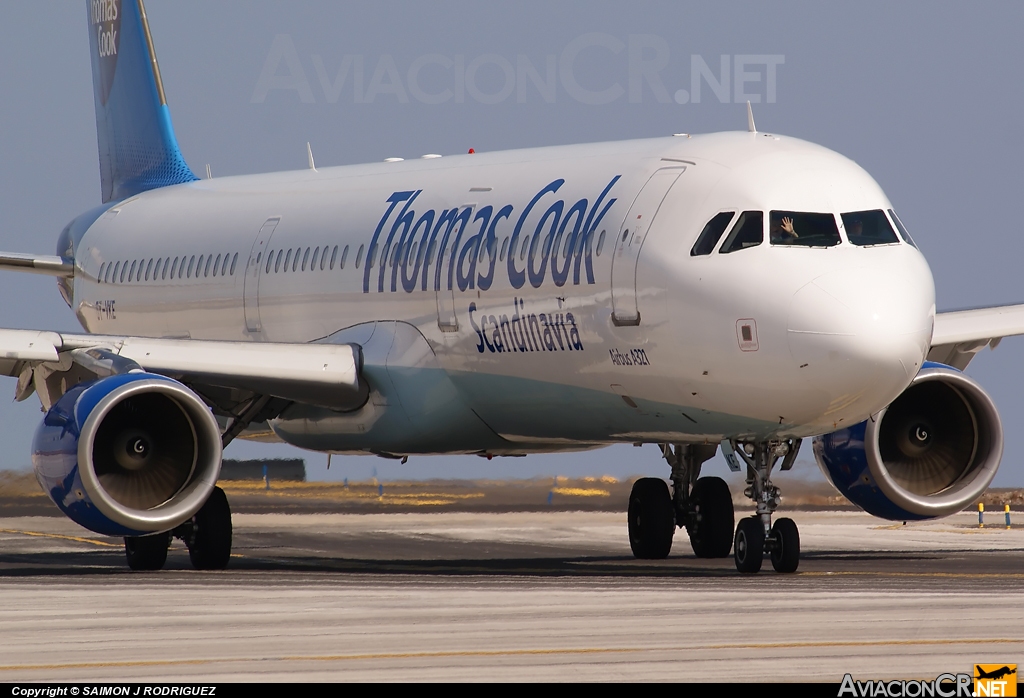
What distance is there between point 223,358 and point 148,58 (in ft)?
39.1

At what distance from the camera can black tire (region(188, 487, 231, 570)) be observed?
19.8 m

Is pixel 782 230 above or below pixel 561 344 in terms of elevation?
above

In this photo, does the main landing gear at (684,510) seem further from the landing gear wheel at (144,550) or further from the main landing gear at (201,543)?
the landing gear wheel at (144,550)

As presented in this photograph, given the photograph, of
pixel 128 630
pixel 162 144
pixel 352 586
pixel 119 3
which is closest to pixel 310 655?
pixel 128 630

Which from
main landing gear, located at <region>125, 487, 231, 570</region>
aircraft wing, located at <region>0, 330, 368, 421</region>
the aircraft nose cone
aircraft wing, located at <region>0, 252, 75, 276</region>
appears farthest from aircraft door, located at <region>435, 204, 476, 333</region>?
aircraft wing, located at <region>0, 252, 75, 276</region>

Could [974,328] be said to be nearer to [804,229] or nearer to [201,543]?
[804,229]

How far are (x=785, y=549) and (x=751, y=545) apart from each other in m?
0.35

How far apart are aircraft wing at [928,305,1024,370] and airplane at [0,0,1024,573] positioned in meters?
0.04

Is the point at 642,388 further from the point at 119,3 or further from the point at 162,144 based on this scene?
the point at 119,3

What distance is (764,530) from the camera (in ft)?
54.4

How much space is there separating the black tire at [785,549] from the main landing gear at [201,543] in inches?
238

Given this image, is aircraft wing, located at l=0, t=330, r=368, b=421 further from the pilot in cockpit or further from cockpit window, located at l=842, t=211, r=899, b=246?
cockpit window, located at l=842, t=211, r=899, b=246

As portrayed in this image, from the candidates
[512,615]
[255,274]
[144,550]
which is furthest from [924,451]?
[255,274]

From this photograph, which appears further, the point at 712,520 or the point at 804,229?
the point at 712,520
